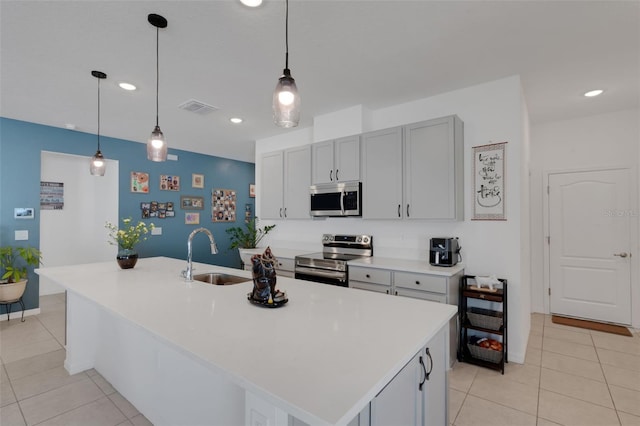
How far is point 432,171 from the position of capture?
9.83ft

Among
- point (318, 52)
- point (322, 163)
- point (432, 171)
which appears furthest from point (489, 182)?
point (318, 52)

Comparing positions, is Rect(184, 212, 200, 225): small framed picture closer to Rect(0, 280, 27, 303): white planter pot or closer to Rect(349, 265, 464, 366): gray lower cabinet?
Rect(0, 280, 27, 303): white planter pot

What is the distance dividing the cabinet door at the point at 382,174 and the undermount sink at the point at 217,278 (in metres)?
1.61

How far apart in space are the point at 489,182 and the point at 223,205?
5.23 meters

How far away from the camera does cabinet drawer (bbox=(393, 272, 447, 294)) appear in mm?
2656

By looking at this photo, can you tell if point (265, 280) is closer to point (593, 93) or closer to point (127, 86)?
point (127, 86)

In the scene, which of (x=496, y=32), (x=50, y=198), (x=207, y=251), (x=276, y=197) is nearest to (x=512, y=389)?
(x=496, y=32)

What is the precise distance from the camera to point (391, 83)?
2998 mm

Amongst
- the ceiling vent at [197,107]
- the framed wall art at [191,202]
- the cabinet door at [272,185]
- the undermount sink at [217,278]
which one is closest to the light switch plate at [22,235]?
the framed wall art at [191,202]

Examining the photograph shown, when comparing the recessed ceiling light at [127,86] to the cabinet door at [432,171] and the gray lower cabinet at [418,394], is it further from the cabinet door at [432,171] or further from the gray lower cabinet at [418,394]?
the gray lower cabinet at [418,394]

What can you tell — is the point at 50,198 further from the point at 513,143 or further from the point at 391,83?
the point at 513,143

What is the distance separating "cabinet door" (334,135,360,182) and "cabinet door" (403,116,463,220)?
60cm

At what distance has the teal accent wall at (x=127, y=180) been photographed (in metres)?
3.99

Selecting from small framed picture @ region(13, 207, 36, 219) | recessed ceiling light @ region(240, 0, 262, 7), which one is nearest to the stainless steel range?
recessed ceiling light @ region(240, 0, 262, 7)
